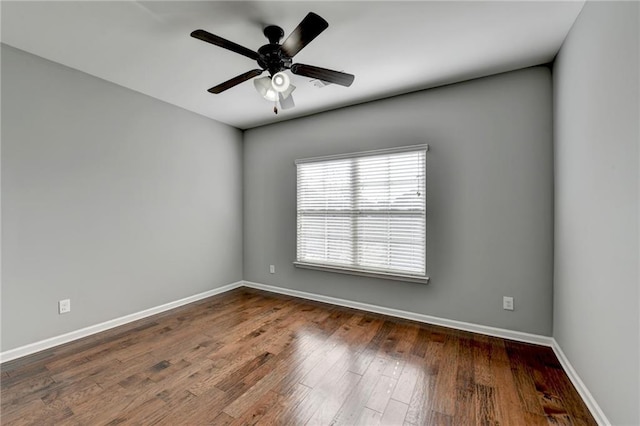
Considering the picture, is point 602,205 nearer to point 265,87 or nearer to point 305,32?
point 305,32

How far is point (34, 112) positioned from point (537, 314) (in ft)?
16.2

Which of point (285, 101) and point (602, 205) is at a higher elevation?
point (285, 101)

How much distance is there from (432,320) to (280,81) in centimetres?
284

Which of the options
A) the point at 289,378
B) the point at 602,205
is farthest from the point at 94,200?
the point at 602,205

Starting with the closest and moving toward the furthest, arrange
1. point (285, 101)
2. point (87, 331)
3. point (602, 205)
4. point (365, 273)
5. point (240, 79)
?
1. point (602, 205)
2. point (240, 79)
3. point (285, 101)
4. point (87, 331)
5. point (365, 273)

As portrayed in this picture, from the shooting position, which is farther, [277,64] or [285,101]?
[285,101]

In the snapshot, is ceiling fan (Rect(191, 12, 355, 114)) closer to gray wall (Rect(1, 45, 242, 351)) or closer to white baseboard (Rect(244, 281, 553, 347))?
gray wall (Rect(1, 45, 242, 351))

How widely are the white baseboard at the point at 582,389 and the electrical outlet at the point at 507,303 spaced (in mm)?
409

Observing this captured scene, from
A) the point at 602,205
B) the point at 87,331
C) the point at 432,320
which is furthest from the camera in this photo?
the point at 432,320

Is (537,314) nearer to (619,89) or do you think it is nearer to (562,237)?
(562,237)

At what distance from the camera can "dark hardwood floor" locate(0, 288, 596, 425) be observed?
5.48 feet

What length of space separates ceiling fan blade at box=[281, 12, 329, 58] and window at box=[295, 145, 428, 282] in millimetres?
1730

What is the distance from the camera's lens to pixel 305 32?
165 centimetres

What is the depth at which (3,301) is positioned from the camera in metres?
2.26
